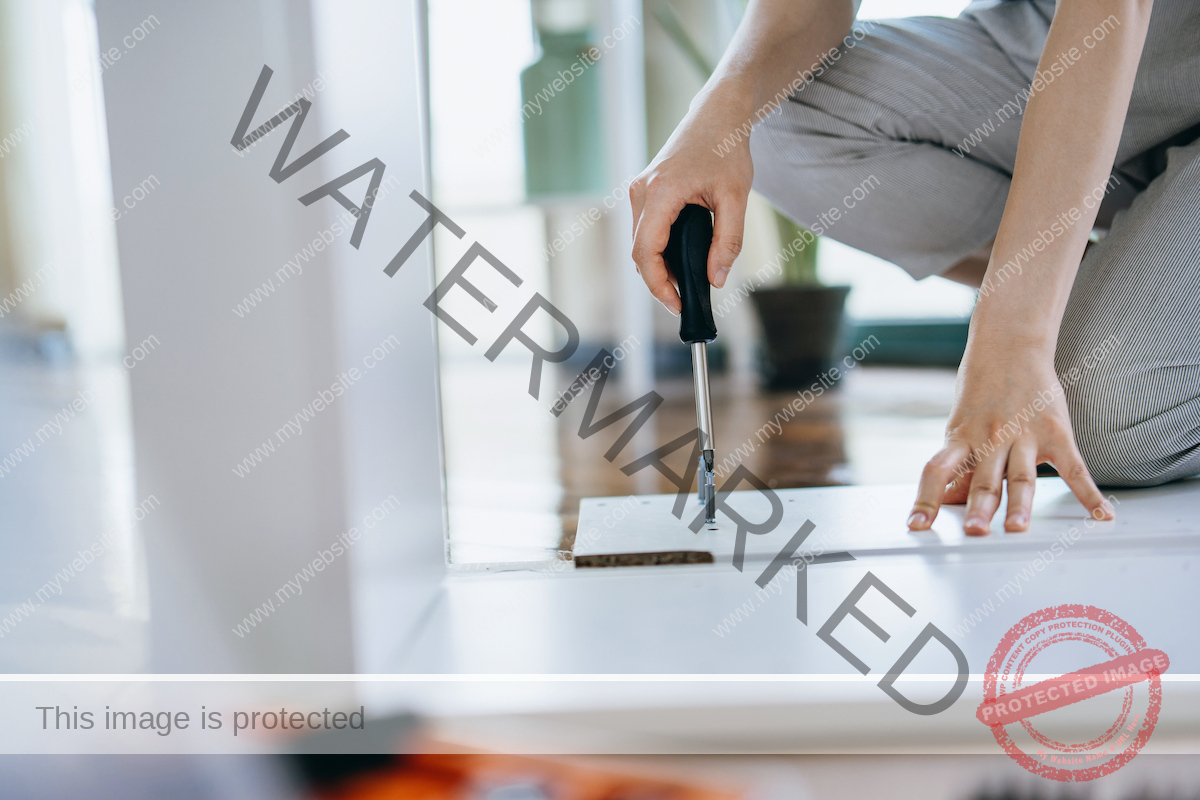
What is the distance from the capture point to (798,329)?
2.14 m

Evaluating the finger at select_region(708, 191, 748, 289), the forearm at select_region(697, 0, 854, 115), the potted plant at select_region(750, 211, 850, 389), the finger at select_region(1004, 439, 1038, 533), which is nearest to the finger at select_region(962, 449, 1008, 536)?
the finger at select_region(1004, 439, 1038, 533)

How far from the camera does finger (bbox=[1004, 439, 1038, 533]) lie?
0.51m

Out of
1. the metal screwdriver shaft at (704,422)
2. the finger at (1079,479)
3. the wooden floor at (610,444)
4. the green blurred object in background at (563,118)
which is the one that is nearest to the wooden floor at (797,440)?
the wooden floor at (610,444)

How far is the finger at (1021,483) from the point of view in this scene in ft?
1.68

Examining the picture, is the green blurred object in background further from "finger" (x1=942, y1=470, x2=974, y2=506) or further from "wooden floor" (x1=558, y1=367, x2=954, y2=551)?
"finger" (x1=942, y1=470, x2=974, y2=506)

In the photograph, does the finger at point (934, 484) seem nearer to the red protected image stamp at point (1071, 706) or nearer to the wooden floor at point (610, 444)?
the red protected image stamp at point (1071, 706)

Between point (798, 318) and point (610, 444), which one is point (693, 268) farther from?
point (798, 318)

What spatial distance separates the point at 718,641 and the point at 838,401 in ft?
4.75

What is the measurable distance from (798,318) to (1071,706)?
6.03 ft

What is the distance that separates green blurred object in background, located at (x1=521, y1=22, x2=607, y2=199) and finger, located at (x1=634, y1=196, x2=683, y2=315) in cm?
218

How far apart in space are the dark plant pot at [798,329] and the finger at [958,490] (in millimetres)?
1548

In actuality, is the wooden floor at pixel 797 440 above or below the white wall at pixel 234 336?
below

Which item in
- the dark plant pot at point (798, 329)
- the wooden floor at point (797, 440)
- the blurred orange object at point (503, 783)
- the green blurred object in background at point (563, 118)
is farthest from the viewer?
the green blurred object in background at point (563, 118)

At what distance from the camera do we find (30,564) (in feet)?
1.38
